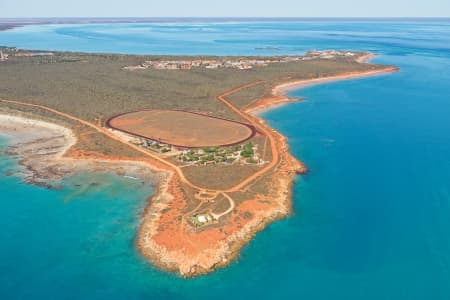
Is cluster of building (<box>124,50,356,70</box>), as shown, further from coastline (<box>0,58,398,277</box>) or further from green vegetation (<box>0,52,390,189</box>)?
coastline (<box>0,58,398,277</box>)

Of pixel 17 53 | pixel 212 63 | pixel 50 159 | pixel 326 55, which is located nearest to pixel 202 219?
pixel 50 159

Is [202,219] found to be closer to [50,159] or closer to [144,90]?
[50,159]

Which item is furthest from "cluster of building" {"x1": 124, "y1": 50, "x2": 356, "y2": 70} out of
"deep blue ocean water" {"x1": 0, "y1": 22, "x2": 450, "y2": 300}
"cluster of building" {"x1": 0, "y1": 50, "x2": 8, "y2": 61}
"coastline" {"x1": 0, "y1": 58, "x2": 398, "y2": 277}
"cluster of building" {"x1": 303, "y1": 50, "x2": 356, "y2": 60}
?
"deep blue ocean water" {"x1": 0, "y1": 22, "x2": 450, "y2": 300}

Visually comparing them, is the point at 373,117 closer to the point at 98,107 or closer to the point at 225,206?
the point at 225,206

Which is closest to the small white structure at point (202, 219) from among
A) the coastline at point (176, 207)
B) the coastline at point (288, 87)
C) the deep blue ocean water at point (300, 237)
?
the coastline at point (176, 207)

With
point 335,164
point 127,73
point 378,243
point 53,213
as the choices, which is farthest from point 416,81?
point 53,213
